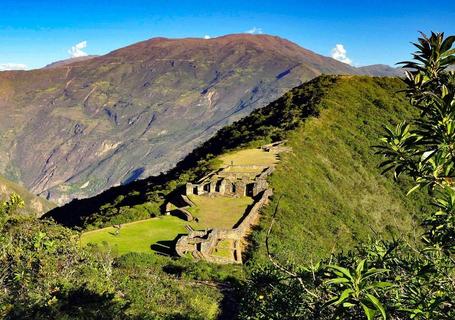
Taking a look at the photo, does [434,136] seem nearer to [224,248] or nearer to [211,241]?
[211,241]

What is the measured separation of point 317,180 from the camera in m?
55.9

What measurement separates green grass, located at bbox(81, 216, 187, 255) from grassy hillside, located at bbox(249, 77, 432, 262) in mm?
7619

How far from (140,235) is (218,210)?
8.60 m

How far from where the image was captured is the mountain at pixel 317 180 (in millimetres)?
45156

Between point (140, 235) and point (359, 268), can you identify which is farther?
point (140, 235)

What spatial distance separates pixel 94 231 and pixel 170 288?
14978 mm

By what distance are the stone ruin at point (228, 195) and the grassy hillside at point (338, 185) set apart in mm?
1366

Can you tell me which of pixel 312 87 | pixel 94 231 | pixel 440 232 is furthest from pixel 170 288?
pixel 312 87

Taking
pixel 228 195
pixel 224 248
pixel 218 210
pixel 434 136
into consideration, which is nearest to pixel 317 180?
pixel 228 195

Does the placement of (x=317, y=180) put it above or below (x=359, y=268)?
below

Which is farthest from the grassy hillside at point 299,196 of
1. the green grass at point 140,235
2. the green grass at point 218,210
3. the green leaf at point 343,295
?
the green leaf at point 343,295

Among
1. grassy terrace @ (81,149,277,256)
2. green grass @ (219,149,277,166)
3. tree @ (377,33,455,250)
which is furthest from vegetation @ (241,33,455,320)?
green grass @ (219,149,277,166)

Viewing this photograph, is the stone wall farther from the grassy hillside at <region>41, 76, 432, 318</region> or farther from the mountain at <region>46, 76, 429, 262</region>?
the mountain at <region>46, 76, 429, 262</region>

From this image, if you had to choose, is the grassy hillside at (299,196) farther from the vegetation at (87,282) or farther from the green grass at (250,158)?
the green grass at (250,158)
